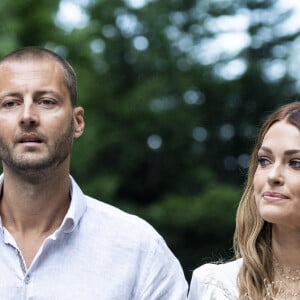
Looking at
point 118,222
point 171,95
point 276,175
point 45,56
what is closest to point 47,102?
point 45,56

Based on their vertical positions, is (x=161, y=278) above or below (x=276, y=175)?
below

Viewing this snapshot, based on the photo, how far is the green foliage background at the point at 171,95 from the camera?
17.1m

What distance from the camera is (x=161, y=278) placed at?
348 cm

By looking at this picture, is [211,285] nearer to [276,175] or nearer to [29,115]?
[276,175]

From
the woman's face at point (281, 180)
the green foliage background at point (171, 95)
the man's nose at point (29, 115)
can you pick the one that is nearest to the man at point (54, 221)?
the man's nose at point (29, 115)

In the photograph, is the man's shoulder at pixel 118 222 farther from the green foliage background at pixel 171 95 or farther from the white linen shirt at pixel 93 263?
the green foliage background at pixel 171 95

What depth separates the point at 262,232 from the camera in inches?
144

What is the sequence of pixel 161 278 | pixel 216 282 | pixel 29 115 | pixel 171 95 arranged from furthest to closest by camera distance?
pixel 171 95
pixel 216 282
pixel 161 278
pixel 29 115

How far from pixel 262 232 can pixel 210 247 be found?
13.6 meters

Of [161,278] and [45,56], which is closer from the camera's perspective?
[161,278]

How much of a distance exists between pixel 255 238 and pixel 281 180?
0.35 m

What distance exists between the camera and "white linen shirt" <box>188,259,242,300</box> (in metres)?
3.57

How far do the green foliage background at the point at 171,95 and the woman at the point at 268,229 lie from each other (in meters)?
13.1

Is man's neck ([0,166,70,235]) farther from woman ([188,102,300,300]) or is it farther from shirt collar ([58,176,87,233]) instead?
woman ([188,102,300,300])
